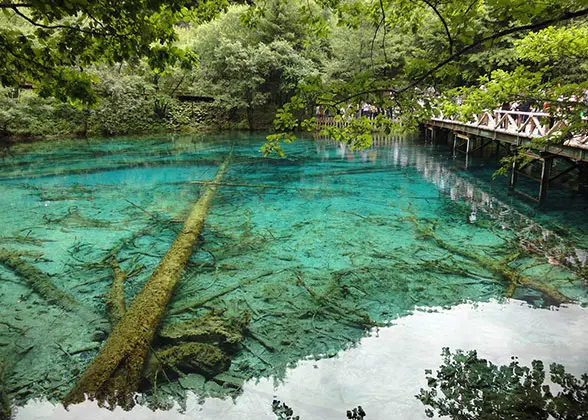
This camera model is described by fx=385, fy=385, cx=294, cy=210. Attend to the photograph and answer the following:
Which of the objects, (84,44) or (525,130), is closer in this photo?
(84,44)

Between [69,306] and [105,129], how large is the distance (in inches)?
1164

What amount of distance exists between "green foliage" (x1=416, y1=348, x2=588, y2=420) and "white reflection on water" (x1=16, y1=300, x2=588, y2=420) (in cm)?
15

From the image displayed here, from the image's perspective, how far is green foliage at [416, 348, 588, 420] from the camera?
3.74 meters

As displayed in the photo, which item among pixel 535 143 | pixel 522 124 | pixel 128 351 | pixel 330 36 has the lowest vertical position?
pixel 128 351

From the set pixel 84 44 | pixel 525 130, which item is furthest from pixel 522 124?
pixel 84 44

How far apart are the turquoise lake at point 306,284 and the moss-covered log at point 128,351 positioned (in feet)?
0.49

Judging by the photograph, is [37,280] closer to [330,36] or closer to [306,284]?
[306,284]

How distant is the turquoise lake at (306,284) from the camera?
423cm

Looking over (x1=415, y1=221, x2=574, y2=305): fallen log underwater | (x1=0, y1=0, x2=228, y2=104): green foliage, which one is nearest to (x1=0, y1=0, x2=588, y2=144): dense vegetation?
(x1=0, y1=0, x2=228, y2=104): green foliage

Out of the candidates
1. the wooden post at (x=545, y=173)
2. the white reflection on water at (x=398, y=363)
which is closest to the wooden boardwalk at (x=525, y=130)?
the wooden post at (x=545, y=173)

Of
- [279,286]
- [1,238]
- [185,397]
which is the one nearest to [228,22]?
[1,238]

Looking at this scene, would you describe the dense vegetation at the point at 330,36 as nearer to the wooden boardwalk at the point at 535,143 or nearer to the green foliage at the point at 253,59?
the wooden boardwalk at the point at 535,143

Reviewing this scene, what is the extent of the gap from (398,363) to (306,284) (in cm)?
227

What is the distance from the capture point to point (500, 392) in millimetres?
3988
